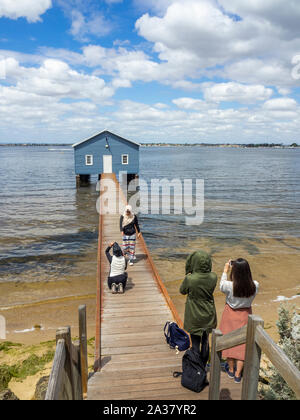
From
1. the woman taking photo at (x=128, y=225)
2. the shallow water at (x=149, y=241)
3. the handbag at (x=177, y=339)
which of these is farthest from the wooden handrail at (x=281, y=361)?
the shallow water at (x=149, y=241)

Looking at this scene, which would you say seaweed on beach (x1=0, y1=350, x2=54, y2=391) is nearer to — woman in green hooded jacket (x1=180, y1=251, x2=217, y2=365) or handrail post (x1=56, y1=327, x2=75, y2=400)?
handrail post (x1=56, y1=327, x2=75, y2=400)

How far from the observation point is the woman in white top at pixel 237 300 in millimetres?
4414

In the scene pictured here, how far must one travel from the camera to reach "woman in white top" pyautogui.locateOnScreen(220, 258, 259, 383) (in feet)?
14.5

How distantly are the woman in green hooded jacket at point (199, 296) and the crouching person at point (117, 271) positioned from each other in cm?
317

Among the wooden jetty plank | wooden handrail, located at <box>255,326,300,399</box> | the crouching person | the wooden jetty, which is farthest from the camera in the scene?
the crouching person

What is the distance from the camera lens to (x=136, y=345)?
238 inches

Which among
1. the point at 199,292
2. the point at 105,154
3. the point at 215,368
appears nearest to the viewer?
the point at 215,368

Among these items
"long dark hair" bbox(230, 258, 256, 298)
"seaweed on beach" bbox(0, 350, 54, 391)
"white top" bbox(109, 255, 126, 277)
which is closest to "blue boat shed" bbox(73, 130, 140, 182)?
"white top" bbox(109, 255, 126, 277)

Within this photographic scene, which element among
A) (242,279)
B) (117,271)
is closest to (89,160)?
(117,271)

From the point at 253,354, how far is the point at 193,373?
197 cm

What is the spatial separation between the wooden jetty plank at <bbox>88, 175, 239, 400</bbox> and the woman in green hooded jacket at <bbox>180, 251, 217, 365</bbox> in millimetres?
819

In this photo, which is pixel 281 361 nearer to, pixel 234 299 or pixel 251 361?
pixel 251 361

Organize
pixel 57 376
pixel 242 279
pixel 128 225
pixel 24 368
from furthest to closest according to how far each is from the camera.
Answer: pixel 128 225 → pixel 24 368 → pixel 242 279 → pixel 57 376

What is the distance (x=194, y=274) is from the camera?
15.0 feet
